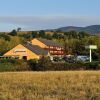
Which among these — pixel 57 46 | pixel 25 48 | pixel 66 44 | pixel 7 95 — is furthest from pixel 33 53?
pixel 7 95

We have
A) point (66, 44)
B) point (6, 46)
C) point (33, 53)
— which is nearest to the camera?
point (33, 53)

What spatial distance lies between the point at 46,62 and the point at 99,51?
55784 mm

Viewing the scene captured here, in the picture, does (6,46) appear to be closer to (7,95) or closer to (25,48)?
(25,48)

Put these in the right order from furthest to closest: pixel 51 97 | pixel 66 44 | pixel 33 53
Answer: pixel 66 44, pixel 33 53, pixel 51 97

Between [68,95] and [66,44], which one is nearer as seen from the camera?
[68,95]

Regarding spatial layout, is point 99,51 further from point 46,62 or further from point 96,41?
point 46,62

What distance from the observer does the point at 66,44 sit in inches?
5689

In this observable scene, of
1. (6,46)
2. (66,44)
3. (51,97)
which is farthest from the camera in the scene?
(66,44)

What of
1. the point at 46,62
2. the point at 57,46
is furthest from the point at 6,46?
the point at 46,62

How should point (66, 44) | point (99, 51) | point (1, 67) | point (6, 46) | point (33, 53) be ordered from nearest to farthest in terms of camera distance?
point (1, 67) < point (33, 53) < point (99, 51) < point (6, 46) < point (66, 44)

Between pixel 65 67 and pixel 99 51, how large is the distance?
57.5 meters

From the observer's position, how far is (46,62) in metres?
63.7

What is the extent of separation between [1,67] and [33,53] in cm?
4550

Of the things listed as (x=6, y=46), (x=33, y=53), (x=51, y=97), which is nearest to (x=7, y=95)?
(x=51, y=97)
